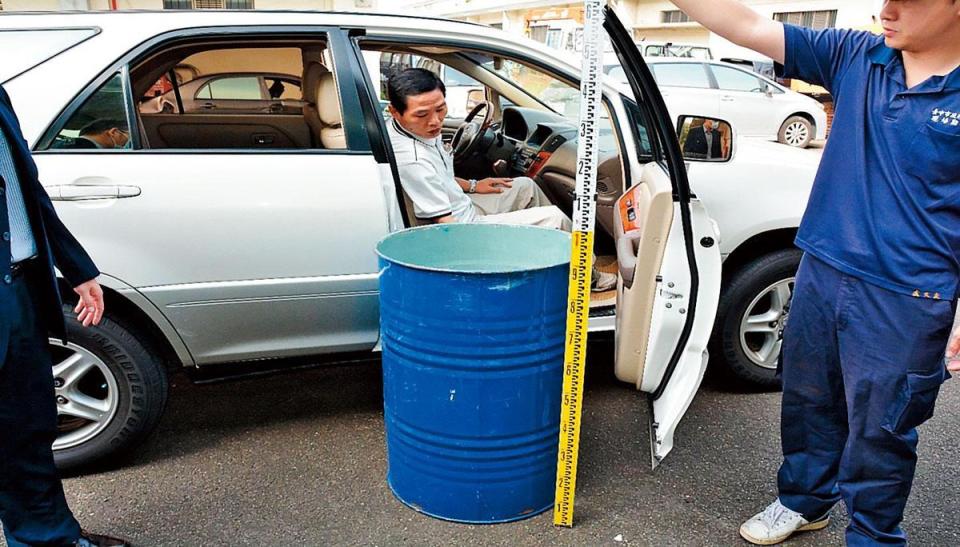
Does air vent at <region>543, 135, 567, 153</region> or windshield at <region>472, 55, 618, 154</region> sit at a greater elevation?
windshield at <region>472, 55, 618, 154</region>

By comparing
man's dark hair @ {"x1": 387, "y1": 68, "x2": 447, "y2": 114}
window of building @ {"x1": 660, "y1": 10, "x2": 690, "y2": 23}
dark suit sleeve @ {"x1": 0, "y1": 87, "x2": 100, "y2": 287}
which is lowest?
dark suit sleeve @ {"x1": 0, "y1": 87, "x2": 100, "y2": 287}

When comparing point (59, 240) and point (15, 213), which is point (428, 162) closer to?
point (59, 240)

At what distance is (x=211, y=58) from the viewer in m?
4.79

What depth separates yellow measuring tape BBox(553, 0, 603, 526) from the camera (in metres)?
2.05

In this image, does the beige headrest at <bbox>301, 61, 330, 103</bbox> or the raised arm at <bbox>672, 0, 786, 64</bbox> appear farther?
the beige headrest at <bbox>301, 61, 330, 103</bbox>

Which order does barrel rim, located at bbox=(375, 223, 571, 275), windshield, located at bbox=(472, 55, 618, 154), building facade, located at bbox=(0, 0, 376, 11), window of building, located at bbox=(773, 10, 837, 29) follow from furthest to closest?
window of building, located at bbox=(773, 10, 837, 29) < building facade, located at bbox=(0, 0, 376, 11) < windshield, located at bbox=(472, 55, 618, 154) < barrel rim, located at bbox=(375, 223, 571, 275)

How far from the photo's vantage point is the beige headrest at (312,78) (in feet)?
11.1

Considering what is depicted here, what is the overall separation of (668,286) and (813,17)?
21520 millimetres

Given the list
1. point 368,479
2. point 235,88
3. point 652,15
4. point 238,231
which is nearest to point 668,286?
point 368,479

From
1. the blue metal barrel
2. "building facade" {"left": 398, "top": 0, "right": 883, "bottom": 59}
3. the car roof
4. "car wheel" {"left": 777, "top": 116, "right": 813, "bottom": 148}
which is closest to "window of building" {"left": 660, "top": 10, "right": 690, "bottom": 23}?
"building facade" {"left": 398, "top": 0, "right": 883, "bottom": 59}

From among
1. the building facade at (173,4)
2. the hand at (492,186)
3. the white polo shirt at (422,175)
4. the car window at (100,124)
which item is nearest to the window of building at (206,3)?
the building facade at (173,4)

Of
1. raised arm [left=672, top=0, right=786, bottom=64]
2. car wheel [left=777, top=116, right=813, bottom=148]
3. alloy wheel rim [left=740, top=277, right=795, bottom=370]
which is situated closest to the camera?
raised arm [left=672, top=0, right=786, bottom=64]

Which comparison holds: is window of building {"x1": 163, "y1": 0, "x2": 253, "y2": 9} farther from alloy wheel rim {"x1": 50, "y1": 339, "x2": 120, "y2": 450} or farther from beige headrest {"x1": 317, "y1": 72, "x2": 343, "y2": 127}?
alloy wheel rim {"x1": 50, "y1": 339, "x2": 120, "y2": 450}

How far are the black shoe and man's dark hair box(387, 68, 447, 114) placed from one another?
75.0 inches
